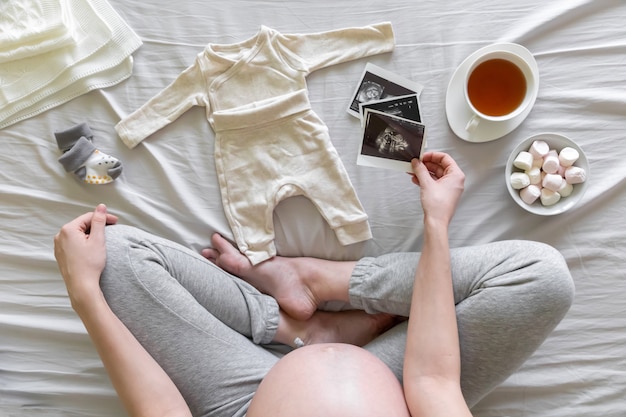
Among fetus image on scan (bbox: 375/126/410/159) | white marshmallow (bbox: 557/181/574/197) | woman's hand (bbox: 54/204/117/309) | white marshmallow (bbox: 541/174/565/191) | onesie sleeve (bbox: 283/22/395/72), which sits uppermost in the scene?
onesie sleeve (bbox: 283/22/395/72)

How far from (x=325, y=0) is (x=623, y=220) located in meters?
0.73

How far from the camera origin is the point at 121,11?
1.03m

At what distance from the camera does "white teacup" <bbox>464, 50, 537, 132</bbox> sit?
3.04ft

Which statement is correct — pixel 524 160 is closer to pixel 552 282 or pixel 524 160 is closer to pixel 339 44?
pixel 552 282

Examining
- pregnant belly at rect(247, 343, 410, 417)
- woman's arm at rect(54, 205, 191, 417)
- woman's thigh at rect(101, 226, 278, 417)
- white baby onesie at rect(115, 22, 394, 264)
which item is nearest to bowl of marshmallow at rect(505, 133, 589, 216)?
white baby onesie at rect(115, 22, 394, 264)

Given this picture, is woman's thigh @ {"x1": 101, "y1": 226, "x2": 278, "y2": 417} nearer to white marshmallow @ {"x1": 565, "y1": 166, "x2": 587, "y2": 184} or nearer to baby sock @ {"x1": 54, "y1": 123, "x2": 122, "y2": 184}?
baby sock @ {"x1": 54, "y1": 123, "x2": 122, "y2": 184}

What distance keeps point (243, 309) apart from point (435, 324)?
1.17 ft

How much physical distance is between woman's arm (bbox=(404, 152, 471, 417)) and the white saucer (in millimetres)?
132

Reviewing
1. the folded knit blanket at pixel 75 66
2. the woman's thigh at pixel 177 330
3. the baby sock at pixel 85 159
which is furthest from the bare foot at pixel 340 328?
the folded knit blanket at pixel 75 66

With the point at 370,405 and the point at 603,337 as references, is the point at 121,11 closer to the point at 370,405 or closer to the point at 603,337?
the point at 370,405

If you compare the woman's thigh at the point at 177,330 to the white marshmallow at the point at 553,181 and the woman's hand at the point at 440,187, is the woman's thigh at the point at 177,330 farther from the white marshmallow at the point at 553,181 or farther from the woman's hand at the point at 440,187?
the white marshmallow at the point at 553,181

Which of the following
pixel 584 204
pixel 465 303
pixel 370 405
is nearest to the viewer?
pixel 370 405

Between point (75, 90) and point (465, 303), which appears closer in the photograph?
point (465, 303)

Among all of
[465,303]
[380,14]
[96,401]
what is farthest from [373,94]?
[96,401]
